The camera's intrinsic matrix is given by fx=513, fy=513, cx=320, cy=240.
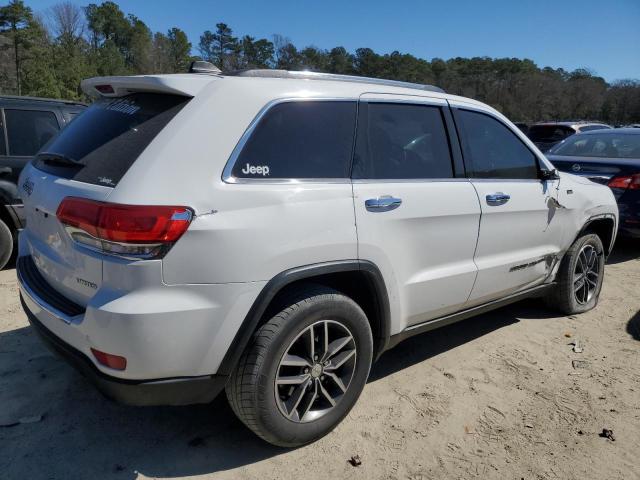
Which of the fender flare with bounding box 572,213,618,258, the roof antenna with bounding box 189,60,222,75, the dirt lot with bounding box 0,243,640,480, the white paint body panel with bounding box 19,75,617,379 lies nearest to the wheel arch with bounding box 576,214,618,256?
the fender flare with bounding box 572,213,618,258

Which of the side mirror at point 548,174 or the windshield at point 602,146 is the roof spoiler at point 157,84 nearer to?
the side mirror at point 548,174

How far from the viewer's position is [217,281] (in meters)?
2.15

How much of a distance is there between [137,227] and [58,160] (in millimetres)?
879

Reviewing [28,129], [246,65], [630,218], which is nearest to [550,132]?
[630,218]

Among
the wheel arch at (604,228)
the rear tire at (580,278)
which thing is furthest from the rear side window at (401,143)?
the wheel arch at (604,228)

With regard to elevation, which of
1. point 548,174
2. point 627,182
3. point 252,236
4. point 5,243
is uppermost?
point 548,174

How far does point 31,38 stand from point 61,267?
5370 cm

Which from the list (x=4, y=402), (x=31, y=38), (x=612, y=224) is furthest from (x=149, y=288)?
(x=31, y=38)

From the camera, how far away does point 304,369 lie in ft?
8.50

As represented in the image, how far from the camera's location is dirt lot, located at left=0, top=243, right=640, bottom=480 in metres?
2.54

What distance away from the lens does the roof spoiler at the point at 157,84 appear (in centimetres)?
233

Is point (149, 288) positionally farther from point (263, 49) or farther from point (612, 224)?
point (263, 49)

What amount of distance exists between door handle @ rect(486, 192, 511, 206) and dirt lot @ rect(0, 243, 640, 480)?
116 cm

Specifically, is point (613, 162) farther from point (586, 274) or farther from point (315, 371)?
point (315, 371)
